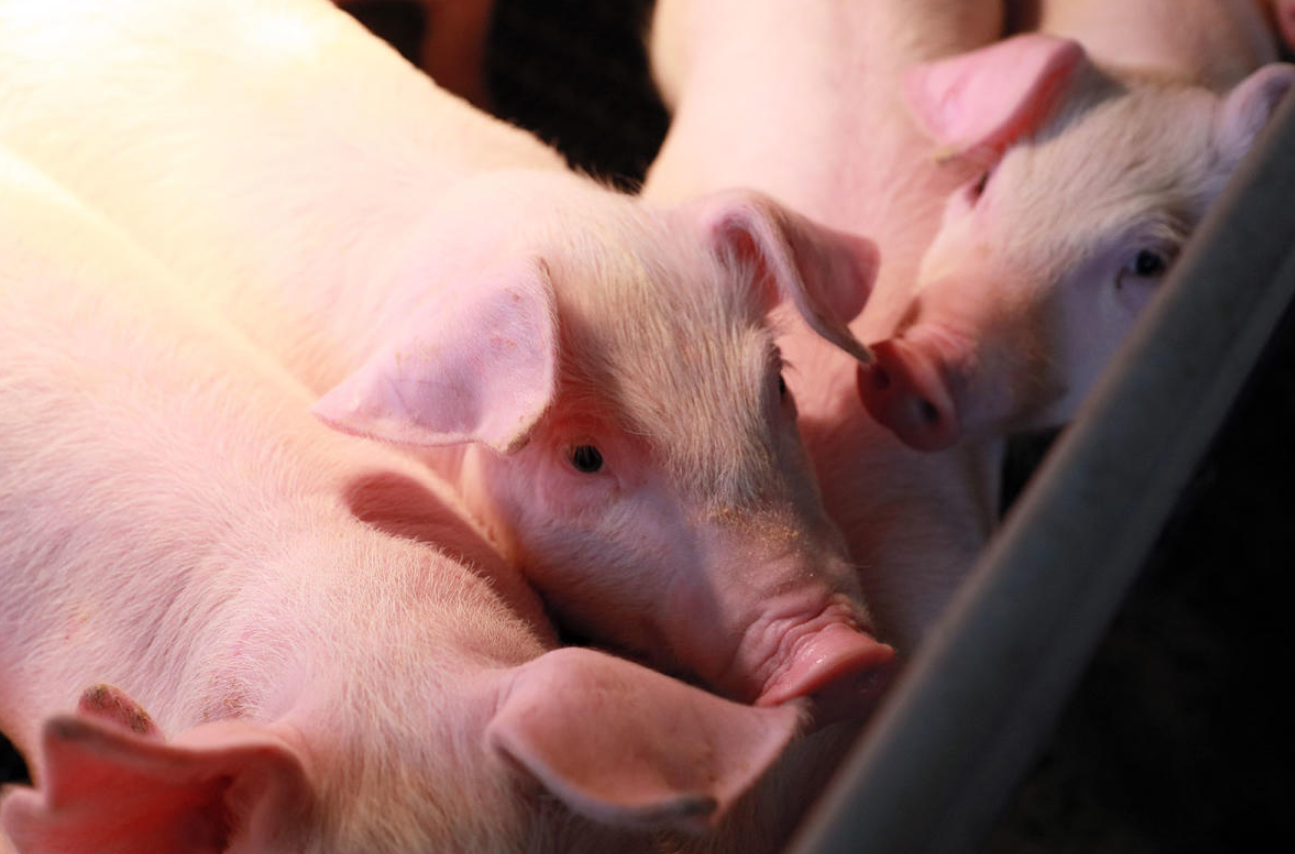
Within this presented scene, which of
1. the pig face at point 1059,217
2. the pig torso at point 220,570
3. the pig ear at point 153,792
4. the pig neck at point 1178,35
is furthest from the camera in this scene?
the pig neck at point 1178,35

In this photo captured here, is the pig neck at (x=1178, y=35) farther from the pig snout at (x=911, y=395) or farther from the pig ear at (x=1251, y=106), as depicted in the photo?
the pig snout at (x=911, y=395)

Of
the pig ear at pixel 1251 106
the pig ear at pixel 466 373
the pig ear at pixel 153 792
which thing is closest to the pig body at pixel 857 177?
the pig ear at pixel 1251 106

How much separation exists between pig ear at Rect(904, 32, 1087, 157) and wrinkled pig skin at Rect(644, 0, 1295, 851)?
1.0 inches

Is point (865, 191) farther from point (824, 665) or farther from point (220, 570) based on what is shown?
point (220, 570)

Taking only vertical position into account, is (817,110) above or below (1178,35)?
below

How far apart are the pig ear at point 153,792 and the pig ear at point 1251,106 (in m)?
1.42

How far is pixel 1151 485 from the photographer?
681mm

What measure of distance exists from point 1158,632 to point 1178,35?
3.62 ft

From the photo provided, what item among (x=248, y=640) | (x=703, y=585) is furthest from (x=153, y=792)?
(x=703, y=585)

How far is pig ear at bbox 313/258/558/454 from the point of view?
42.2 inches

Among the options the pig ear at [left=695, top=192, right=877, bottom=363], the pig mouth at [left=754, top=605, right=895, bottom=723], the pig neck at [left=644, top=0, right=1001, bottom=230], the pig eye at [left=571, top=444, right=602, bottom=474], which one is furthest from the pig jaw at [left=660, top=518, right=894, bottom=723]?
the pig neck at [left=644, top=0, right=1001, bottom=230]

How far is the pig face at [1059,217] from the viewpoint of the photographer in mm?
1542

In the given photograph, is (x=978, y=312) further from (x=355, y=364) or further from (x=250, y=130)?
(x=250, y=130)

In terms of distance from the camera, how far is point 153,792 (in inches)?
32.7
